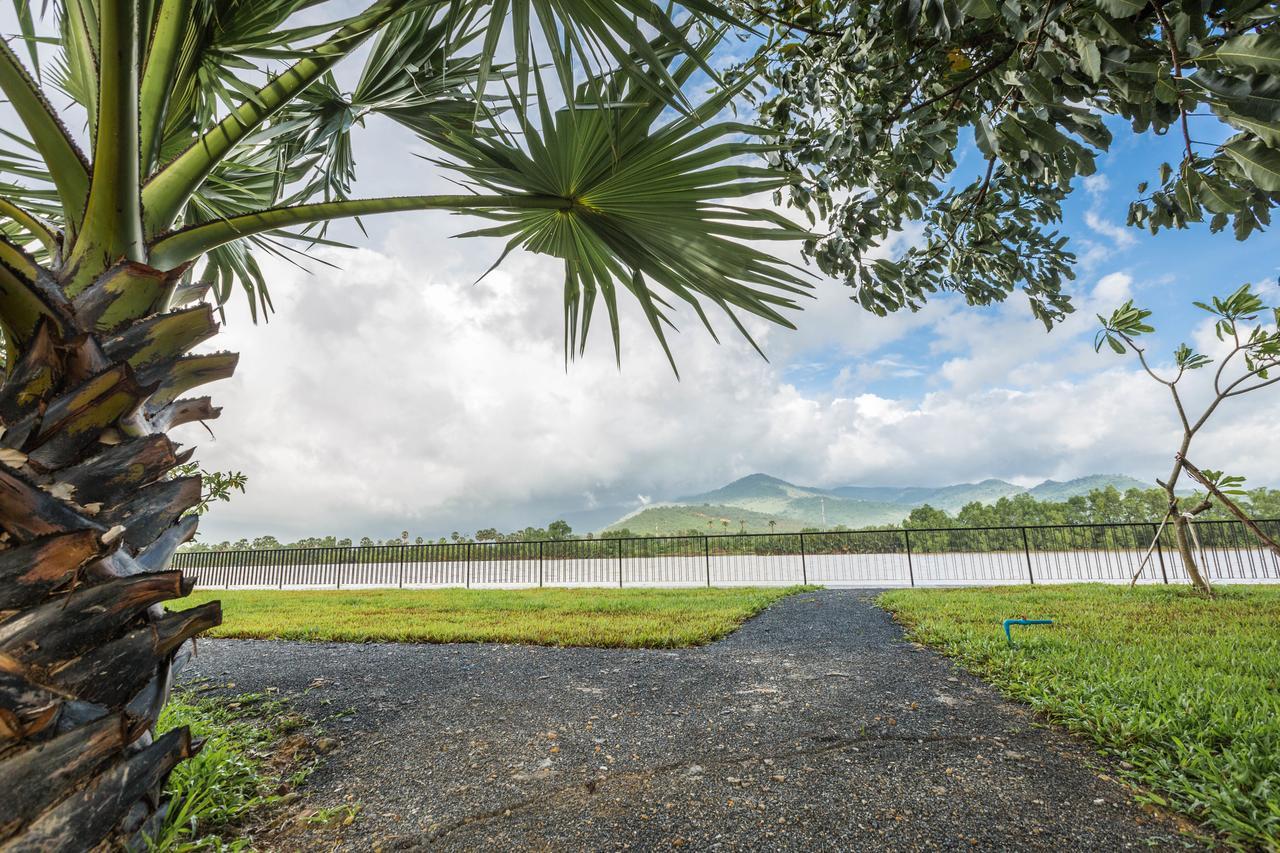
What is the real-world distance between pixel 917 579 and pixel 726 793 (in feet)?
40.7

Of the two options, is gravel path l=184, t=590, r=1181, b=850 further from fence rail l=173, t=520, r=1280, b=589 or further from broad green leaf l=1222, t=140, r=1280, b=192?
fence rail l=173, t=520, r=1280, b=589

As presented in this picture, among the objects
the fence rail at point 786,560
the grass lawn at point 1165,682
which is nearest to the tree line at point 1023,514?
the fence rail at point 786,560

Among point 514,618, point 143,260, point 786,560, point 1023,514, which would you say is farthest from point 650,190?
point 1023,514

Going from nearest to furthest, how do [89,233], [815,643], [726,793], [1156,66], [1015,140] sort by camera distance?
1. [1156,66]
2. [89,233]
3. [1015,140]
4. [726,793]
5. [815,643]

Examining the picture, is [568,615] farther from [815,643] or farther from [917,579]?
[917,579]

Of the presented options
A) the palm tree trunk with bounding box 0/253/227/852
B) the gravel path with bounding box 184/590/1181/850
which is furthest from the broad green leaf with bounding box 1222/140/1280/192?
the palm tree trunk with bounding box 0/253/227/852

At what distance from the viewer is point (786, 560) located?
14.3 metres

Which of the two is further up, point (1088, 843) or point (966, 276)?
point (966, 276)

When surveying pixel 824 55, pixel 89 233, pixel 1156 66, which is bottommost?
pixel 89 233

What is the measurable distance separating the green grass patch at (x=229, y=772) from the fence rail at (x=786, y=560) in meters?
10.3

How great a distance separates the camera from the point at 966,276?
344 centimetres

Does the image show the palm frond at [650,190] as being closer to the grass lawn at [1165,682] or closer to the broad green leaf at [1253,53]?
the broad green leaf at [1253,53]

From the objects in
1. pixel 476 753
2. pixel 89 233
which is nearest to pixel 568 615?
pixel 476 753

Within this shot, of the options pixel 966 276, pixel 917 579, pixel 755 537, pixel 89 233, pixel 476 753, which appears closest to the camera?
pixel 89 233
